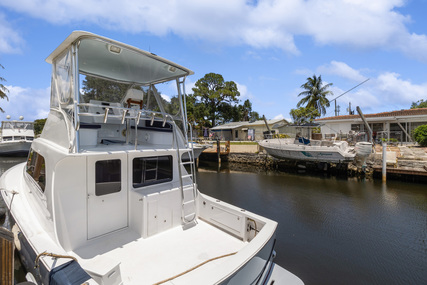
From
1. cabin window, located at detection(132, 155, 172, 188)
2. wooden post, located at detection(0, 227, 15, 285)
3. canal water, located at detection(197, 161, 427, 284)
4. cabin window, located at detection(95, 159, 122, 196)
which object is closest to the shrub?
canal water, located at detection(197, 161, 427, 284)

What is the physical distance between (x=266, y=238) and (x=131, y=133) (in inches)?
135

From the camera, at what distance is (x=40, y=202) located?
3.55 metres

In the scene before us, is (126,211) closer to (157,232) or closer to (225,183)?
(157,232)

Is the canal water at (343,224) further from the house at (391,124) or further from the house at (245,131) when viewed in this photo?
the house at (245,131)

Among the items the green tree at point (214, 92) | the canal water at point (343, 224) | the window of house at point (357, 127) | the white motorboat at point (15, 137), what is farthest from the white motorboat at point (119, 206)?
the green tree at point (214, 92)

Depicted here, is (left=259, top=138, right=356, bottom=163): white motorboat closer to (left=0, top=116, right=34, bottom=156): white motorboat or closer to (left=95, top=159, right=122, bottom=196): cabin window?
(left=95, top=159, right=122, bottom=196): cabin window

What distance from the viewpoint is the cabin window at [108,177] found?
345 centimetres

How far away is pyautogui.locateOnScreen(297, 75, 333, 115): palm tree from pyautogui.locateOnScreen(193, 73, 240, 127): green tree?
36.9ft

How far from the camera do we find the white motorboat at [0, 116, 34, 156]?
60.0 ft

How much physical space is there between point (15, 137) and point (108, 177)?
22822 millimetres

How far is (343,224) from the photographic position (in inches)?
280

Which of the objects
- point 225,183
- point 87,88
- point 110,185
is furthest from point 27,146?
point 110,185

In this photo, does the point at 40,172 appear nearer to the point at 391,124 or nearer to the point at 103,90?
the point at 103,90

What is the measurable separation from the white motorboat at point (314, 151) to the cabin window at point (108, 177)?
45.6ft
